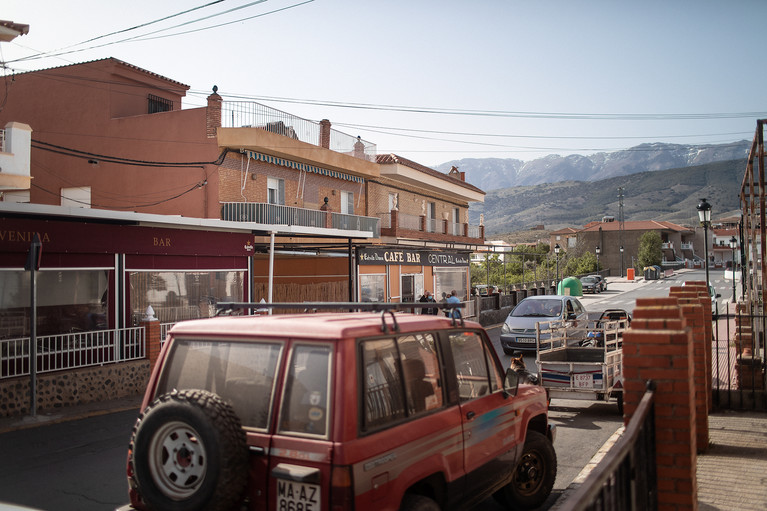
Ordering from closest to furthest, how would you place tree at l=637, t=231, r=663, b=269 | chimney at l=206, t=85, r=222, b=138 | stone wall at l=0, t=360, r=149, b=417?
stone wall at l=0, t=360, r=149, b=417 < chimney at l=206, t=85, r=222, b=138 < tree at l=637, t=231, r=663, b=269

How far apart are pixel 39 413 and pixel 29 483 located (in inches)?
180

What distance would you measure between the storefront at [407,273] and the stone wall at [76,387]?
14680 mm

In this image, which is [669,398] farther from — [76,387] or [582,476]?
[76,387]

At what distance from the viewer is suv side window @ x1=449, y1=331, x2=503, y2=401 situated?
4.89 meters

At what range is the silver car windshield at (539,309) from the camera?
17922 millimetres

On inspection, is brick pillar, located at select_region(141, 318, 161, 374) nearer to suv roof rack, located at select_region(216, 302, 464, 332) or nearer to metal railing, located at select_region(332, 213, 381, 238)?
suv roof rack, located at select_region(216, 302, 464, 332)

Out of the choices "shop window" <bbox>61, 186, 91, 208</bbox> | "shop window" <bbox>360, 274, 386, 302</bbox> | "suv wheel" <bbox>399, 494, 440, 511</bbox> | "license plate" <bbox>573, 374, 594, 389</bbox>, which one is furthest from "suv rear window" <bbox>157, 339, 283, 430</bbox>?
"shop window" <bbox>61, 186, 91, 208</bbox>

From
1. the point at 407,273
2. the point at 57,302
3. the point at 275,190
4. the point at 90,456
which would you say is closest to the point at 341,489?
the point at 90,456

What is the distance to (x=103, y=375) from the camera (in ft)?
41.9

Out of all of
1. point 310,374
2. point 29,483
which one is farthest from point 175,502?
point 29,483

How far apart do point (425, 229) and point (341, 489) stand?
32899 mm

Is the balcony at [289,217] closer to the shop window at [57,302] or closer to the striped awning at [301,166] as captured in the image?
the striped awning at [301,166]

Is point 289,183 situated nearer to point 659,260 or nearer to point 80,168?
point 80,168

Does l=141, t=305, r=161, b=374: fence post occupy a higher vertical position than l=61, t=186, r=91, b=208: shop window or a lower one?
lower
